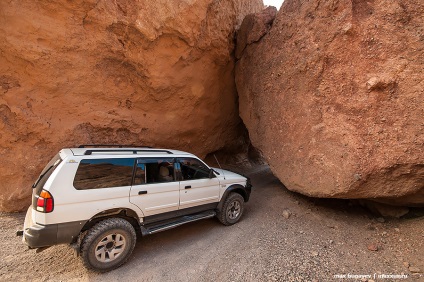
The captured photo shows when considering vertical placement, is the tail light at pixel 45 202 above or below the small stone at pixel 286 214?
above

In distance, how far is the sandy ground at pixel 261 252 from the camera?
3373mm

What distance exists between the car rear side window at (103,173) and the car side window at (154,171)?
148mm

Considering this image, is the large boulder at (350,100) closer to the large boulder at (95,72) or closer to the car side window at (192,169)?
the car side window at (192,169)

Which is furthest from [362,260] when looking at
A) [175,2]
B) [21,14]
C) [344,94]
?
[21,14]

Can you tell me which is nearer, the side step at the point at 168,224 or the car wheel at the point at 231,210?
the side step at the point at 168,224

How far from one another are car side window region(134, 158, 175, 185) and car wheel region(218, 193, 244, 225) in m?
1.44

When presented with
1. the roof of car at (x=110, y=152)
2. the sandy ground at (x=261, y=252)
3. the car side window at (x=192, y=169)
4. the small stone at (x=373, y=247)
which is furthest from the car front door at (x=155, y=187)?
the small stone at (x=373, y=247)

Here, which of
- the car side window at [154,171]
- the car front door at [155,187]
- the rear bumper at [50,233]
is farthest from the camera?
the car side window at [154,171]

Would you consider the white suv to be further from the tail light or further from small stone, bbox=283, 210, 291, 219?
small stone, bbox=283, 210, 291, 219

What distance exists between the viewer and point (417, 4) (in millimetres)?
4035

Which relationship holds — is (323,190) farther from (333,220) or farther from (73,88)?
(73,88)

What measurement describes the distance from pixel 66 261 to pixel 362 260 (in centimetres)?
494

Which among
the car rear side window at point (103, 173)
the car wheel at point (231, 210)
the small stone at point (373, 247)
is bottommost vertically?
the small stone at point (373, 247)

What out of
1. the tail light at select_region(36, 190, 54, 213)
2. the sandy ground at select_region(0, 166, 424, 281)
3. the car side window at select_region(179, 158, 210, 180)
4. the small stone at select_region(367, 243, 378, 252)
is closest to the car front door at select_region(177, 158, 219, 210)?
the car side window at select_region(179, 158, 210, 180)
